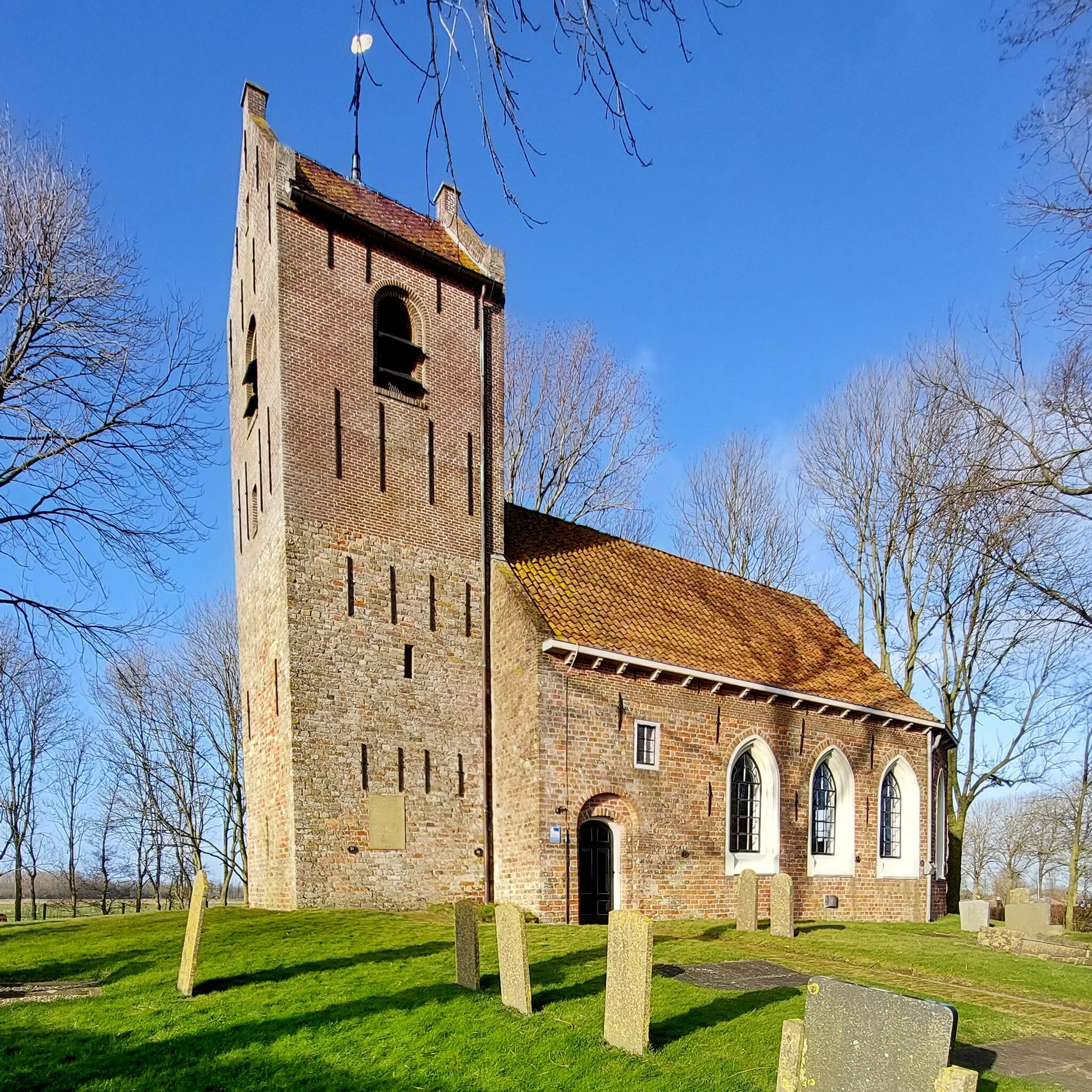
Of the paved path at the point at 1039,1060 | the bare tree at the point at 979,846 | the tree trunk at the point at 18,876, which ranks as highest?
the paved path at the point at 1039,1060

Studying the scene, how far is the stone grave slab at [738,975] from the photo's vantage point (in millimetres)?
9969

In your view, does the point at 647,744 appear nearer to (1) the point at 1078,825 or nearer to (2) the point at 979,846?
(1) the point at 1078,825

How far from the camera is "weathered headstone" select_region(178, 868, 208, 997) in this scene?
9.15 meters

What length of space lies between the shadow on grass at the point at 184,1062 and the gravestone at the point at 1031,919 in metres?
12.0

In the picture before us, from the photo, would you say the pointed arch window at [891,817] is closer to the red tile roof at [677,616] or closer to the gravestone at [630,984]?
the red tile roof at [677,616]

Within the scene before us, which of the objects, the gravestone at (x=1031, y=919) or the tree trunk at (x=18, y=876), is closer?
the gravestone at (x=1031, y=919)

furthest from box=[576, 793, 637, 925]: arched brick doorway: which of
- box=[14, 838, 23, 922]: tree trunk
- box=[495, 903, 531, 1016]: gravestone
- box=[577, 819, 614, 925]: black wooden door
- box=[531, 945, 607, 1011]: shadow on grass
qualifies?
box=[14, 838, 23, 922]: tree trunk

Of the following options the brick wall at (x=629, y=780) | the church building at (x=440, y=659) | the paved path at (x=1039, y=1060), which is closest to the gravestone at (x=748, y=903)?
the church building at (x=440, y=659)

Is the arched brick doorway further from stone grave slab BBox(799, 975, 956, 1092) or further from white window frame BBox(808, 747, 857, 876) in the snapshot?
stone grave slab BBox(799, 975, 956, 1092)

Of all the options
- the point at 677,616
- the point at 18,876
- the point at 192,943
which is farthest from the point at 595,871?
the point at 18,876

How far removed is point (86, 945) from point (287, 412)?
9.30 m

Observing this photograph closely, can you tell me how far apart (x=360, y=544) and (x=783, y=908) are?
1008 centimetres

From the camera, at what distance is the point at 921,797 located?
22500mm

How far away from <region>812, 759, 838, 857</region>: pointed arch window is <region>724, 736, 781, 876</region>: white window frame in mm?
1462
